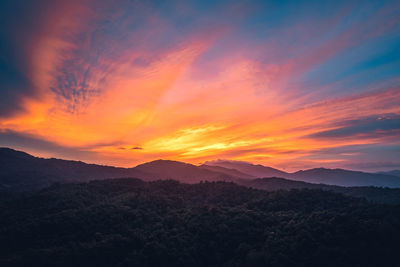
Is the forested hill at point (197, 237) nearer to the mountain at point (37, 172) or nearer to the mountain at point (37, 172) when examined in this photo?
the mountain at point (37, 172)

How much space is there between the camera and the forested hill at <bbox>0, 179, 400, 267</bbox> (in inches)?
1219

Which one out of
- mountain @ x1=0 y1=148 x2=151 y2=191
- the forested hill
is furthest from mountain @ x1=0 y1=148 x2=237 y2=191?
the forested hill

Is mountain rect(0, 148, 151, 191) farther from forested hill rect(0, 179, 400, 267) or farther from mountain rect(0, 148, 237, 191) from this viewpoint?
forested hill rect(0, 179, 400, 267)

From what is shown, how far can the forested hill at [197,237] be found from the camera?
102 feet

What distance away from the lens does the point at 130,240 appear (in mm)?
38031

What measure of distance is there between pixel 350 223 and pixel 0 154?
22743cm

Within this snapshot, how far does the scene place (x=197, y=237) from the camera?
40625 millimetres

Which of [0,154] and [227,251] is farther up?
[0,154]

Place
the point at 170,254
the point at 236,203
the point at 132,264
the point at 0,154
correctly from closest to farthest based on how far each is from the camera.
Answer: the point at 132,264 → the point at 170,254 → the point at 236,203 → the point at 0,154

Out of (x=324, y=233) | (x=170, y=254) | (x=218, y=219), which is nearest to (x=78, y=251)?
(x=170, y=254)

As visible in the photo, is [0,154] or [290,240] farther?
[0,154]

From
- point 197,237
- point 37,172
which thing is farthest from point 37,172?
point 197,237

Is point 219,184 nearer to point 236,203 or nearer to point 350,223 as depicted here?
point 236,203

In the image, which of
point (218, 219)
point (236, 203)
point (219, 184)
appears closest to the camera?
point (218, 219)
